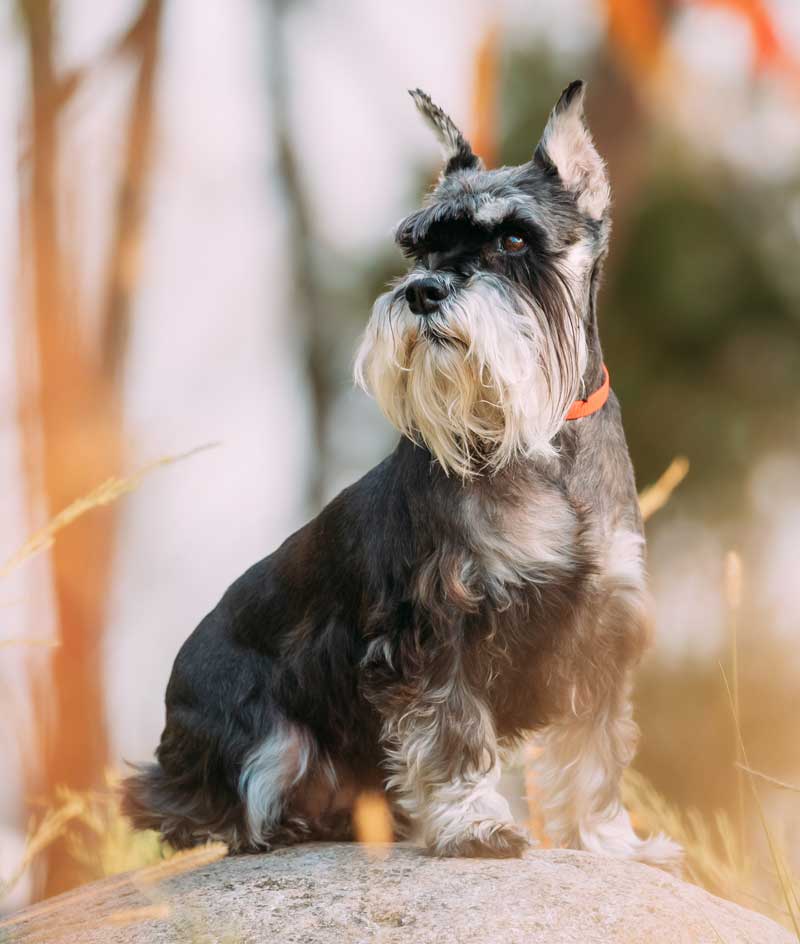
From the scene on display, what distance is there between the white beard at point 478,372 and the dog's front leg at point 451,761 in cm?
77

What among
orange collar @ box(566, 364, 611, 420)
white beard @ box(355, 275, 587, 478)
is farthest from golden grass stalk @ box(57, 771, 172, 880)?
orange collar @ box(566, 364, 611, 420)

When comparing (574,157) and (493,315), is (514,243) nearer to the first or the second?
(493,315)

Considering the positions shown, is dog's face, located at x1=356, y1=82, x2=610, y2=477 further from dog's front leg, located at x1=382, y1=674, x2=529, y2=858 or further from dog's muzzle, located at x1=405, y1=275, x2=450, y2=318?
dog's front leg, located at x1=382, y1=674, x2=529, y2=858

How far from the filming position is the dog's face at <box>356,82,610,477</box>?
374 centimetres

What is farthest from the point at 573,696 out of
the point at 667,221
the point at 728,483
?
the point at 667,221

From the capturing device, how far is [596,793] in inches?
167

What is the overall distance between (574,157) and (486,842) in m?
2.39

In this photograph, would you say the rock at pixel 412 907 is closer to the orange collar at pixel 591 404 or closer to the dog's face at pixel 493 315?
the dog's face at pixel 493 315

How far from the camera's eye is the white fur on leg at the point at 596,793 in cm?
425

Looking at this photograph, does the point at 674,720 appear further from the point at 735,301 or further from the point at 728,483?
the point at 735,301

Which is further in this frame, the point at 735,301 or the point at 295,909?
the point at 735,301

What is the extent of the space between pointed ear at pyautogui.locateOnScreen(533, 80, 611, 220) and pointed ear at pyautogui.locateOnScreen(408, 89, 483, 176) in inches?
14.6

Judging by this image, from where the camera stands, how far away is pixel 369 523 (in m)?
4.15

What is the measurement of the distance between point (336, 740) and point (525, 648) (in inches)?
33.8
